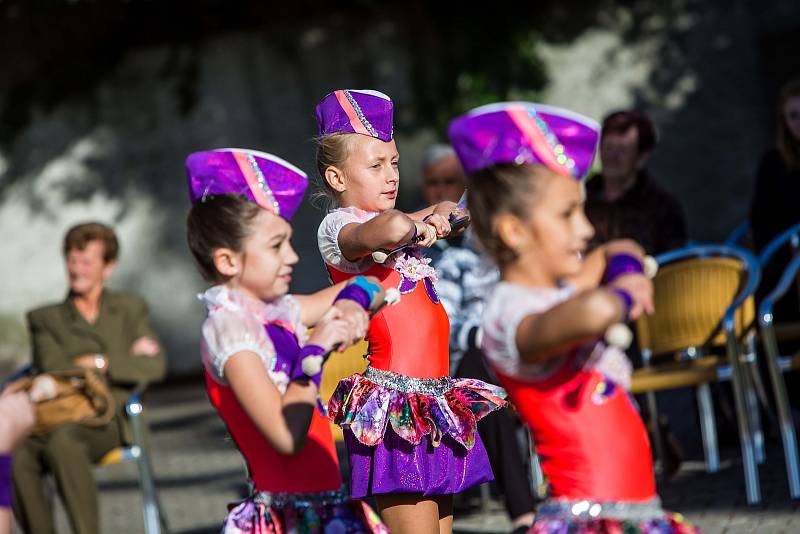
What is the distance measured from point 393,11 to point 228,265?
10.5 metres

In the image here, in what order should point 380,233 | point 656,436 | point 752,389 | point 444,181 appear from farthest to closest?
point 444,181 < point 656,436 < point 752,389 < point 380,233

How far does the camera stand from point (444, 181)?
6.31m

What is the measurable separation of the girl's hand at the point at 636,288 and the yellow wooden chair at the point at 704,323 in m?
3.27

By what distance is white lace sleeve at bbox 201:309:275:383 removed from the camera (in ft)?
9.46

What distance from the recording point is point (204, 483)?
7.77 m

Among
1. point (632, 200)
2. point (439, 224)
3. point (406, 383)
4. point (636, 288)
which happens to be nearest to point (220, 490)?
point (632, 200)

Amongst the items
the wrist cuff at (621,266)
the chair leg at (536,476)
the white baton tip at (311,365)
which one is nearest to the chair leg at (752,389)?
the chair leg at (536,476)

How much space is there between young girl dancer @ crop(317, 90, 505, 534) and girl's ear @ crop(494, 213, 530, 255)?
71 cm

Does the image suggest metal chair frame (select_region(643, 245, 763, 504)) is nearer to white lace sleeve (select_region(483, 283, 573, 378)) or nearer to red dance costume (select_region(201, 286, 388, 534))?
red dance costume (select_region(201, 286, 388, 534))

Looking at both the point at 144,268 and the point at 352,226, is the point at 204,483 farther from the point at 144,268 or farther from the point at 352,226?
the point at 144,268

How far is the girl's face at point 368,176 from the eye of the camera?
11.9 feet

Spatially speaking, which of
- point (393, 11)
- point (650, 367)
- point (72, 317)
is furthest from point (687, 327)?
point (393, 11)

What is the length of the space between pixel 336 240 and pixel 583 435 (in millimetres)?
1164

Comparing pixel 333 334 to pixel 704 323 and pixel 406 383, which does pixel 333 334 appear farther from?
pixel 704 323
